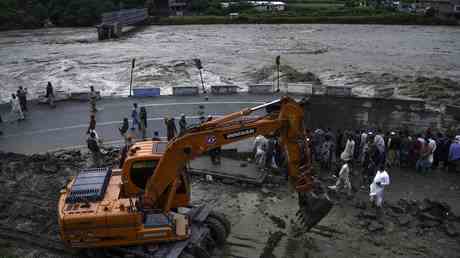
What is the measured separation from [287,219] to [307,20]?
55.2 meters

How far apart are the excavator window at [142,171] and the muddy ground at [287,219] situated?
97.1 inches

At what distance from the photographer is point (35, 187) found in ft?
51.1

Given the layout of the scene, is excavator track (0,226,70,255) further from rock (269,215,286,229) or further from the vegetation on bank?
A: the vegetation on bank

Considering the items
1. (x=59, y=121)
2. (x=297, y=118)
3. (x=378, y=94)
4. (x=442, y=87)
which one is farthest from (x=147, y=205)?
(x=442, y=87)

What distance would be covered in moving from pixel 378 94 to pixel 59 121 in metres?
18.1

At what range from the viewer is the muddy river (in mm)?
34875

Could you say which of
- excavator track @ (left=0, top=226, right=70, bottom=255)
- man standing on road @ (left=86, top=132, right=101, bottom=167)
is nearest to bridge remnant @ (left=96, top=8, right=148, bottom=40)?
man standing on road @ (left=86, top=132, right=101, bottom=167)

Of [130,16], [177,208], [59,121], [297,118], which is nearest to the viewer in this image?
[297,118]

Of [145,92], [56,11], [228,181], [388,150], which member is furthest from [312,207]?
[56,11]

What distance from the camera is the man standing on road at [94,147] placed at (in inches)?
677

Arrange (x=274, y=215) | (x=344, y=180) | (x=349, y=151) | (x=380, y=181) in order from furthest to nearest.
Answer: (x=349, y=151) → (x=344, y=180) → (x=274, y=215) → (x=380, y=181)

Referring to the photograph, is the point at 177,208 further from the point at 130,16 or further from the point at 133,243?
the point at 130,16

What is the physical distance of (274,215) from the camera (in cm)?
1345

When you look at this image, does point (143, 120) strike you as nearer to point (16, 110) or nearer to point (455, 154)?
point (16, 110)
